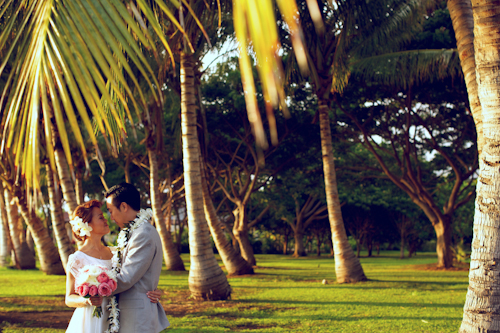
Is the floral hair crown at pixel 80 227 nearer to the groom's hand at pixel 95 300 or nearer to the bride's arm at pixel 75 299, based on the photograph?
the bride's arm at pixel 75 299

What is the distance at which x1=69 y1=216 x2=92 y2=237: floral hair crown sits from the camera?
389cm

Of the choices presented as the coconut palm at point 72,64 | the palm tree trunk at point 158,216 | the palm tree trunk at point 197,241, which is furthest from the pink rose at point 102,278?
the palm tree trunk at point 158,216

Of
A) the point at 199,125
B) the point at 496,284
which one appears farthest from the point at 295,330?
the point at 199,125

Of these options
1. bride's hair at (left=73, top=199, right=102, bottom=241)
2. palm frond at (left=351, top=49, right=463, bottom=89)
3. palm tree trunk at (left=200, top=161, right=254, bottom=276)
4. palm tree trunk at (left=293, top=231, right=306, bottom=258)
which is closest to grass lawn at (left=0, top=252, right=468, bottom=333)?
palm tree trunk at (left=200, top=161, right=254, bottom=276)

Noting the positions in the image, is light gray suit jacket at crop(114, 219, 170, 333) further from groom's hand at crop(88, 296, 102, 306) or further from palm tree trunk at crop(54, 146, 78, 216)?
palm tree trunk at crop(54, 146, 78, 216)

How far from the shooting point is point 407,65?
14000mm

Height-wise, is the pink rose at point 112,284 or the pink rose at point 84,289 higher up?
the pink rose at point 112,284

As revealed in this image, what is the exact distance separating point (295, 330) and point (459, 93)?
12736 millimetres

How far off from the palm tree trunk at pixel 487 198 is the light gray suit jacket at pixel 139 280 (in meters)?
2.88

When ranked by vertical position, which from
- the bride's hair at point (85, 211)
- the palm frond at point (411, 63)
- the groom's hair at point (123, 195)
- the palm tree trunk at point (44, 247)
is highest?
the palm frond at point (411, 63)

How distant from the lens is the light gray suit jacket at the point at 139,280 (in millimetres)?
3141

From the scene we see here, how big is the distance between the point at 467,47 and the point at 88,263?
522 centimetres

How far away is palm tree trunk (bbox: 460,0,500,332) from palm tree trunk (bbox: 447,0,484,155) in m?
1.05

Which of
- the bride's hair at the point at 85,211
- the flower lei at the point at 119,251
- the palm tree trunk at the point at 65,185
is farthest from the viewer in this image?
the palm tree trunk at the point at 65,185
